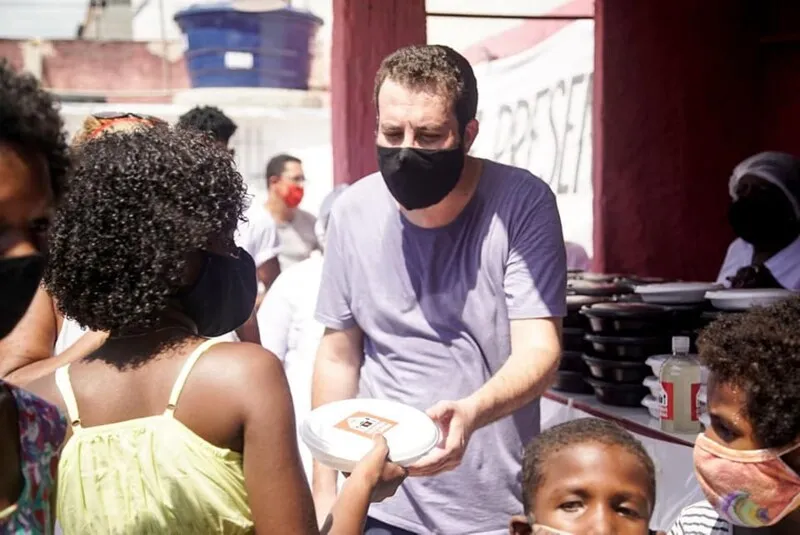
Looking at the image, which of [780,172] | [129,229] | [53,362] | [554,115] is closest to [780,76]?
[780,172]

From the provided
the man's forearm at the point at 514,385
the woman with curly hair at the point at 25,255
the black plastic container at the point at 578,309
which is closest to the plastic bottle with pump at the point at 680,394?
the black plastic container at the point at 578,309

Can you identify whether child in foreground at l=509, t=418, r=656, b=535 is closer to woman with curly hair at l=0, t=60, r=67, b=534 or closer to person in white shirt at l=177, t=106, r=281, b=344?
woman with curly hair at l=0, t=60, r=67, b=534

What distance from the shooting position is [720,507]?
7.68ft

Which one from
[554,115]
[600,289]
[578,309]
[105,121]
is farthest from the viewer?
[554,115]

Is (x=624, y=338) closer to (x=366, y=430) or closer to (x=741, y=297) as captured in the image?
(x=741, y=297)

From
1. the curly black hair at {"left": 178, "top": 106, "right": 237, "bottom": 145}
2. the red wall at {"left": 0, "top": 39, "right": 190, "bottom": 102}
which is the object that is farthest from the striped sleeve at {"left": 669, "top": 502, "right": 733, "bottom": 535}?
the red wall at {"left": 0, "top": 39, "right": 190, "bottom": 102}

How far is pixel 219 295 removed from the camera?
1.80 m

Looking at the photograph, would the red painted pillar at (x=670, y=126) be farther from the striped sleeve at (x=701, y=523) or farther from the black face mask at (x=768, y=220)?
the striped sleeve at (x=701, y=523)

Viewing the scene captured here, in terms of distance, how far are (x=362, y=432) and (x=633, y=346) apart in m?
2.01

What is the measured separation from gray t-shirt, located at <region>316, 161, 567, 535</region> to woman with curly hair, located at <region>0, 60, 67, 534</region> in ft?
4.15

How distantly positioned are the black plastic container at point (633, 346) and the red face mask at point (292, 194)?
5.87 metres

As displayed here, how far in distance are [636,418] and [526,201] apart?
143 cm

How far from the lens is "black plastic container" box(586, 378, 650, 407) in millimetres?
3869

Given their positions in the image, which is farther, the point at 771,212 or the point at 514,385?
the point at 771,212
